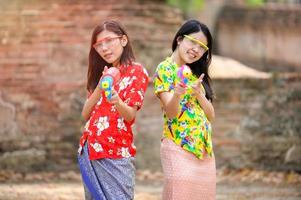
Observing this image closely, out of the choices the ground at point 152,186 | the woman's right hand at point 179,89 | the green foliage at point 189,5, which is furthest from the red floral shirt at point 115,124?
the green foliage at point 189,5

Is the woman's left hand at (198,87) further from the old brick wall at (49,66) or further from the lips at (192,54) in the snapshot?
the old brick wall at (49,66)

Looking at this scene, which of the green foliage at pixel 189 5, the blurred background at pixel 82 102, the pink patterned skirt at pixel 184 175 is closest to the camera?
the pink patterned skirt at pixel 184 175

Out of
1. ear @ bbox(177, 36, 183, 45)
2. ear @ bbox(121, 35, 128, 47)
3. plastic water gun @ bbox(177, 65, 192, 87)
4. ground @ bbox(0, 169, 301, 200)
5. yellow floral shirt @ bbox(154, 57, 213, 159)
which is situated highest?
ear @ bbox(121, 35, 128, 47)

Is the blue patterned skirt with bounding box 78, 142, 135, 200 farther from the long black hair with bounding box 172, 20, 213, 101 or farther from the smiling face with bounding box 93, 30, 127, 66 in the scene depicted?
the long black hair with bounding box 172, 20, 213, 101

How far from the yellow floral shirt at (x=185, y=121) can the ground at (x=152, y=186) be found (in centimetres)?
230

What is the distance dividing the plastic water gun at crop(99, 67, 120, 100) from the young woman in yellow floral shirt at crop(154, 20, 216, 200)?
1.17 ft

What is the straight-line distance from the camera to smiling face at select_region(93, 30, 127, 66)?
440 cm

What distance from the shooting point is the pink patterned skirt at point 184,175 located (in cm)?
439

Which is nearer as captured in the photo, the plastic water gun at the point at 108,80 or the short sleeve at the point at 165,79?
the plastic water gun at the point at 108,80

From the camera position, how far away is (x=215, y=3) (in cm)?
1502

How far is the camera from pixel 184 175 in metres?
4.39

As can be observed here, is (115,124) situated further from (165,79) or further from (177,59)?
(177,59)

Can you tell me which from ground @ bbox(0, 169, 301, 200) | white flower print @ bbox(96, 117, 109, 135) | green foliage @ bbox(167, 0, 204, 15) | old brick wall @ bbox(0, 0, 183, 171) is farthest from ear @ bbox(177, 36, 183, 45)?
green foliage @ bbox(167, 0, 204, 15)

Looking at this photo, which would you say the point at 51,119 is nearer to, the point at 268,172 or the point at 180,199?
the point at 268,172
